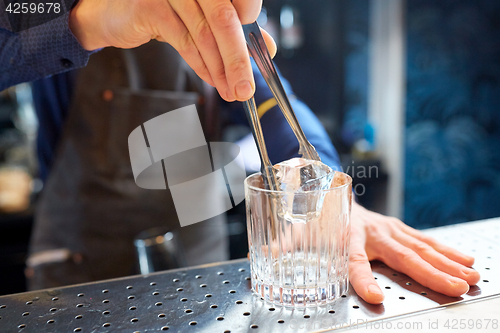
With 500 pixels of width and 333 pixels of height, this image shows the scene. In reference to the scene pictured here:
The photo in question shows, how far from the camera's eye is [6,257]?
2016mm

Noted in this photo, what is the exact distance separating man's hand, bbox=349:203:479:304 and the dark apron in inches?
28.7

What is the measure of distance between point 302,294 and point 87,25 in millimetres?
500

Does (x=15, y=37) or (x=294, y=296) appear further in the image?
(x=15, y=37)

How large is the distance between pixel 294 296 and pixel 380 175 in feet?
7.10

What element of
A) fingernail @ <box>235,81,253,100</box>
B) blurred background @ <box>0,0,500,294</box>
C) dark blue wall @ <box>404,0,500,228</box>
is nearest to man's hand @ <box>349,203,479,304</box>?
fingernail @ <box>235,81,253,100</box>

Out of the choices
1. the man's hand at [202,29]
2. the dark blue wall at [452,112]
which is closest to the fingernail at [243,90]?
the man's hand at [202,29]

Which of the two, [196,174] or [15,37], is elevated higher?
[15,37]

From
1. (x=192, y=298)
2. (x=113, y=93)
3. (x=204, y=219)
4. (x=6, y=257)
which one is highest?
(x=113, y=93)

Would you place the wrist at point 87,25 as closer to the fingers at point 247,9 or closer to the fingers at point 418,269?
the fingers at point 247,9

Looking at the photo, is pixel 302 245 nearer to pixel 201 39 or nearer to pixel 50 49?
pixel 201 39

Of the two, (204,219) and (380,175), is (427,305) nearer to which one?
(204,219)

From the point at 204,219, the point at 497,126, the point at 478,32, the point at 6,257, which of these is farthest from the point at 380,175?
the point at 6,257

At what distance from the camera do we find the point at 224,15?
469mm

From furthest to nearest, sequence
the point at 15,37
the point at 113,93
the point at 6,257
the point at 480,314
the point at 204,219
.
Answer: the point at 6,257 < the point at 204,219 < the point at 113,93 < the point at 15,37 < the point at 480,314
